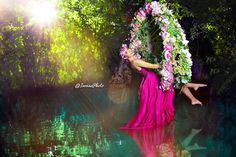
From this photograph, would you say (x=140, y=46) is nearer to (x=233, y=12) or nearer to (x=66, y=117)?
(x=66, y=117)

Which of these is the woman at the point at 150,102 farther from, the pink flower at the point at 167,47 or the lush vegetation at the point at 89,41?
the lush vegetation at the point at 89,41

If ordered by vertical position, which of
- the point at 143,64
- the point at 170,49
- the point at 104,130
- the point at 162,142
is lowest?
the point at 162,142

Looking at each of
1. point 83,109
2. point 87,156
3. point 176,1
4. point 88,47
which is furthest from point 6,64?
point 87,156

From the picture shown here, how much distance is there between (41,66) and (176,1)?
5361 mm

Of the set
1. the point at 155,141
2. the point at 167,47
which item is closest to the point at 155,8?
the point at 167,47

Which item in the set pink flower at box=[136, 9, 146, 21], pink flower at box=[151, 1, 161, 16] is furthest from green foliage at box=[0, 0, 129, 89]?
pink flower at box=[151, 1, 161, 16]

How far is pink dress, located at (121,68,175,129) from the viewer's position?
8.45m

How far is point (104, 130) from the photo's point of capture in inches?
330

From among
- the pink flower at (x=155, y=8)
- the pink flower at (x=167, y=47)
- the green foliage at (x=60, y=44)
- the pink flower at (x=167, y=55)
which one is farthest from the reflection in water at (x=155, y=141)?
the green foliage at (x=60, y=44)

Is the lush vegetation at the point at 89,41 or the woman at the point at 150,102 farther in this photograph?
the lush vegetation at the point at 89,41

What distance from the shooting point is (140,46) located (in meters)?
9.37

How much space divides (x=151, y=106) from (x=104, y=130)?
101 cm

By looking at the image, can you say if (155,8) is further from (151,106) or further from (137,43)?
(151,106)

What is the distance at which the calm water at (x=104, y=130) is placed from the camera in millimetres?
6641
